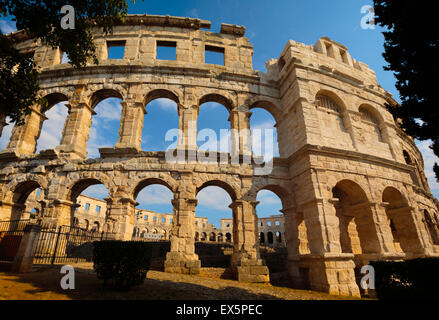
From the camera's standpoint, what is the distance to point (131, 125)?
1175cm

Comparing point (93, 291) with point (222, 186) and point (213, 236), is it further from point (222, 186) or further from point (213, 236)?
point (213, 236)

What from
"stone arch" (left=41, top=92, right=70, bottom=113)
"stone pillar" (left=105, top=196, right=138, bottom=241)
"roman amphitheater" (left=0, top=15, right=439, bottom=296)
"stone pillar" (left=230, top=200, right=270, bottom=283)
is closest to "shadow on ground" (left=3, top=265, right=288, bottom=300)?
"stone pillar" (left=230, top=200, right=270, bottom=283)

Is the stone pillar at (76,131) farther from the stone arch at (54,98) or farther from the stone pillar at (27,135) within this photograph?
the stone pillar at (27,135)

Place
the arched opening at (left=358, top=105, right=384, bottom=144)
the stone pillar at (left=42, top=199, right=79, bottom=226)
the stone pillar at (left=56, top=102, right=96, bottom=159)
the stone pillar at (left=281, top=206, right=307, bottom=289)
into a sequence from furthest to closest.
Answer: the arched opening at (left=358, top=105, right=384, bottom=144) < the stone pillar at (left=56, top=102, right=96, bottom=159) < the stone pillar at (left=42, top=199, right=79, bottom=226) < the stone pillar at (left=281, top=206, right=307, bottom=289)

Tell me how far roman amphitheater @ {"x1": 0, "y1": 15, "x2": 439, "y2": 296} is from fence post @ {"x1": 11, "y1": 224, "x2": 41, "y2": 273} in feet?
11.0

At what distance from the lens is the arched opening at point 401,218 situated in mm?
11547

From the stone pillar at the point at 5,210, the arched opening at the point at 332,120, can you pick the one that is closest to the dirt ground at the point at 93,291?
the stone pillar at the point at 5,210

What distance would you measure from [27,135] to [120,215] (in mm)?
7533

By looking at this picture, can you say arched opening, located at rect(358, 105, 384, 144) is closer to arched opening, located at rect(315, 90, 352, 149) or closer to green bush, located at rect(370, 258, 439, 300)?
arched opening, located at rect(315, 90, 352, 149)

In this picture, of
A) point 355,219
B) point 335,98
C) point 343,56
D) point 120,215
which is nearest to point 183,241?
point 120,215

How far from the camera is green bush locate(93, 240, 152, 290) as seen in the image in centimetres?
536

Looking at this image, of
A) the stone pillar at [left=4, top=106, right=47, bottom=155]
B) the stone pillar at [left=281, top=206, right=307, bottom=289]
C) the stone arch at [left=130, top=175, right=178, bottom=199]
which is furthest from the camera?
the stone pillar at [left=4, top=106, right=47, bottom=155]
